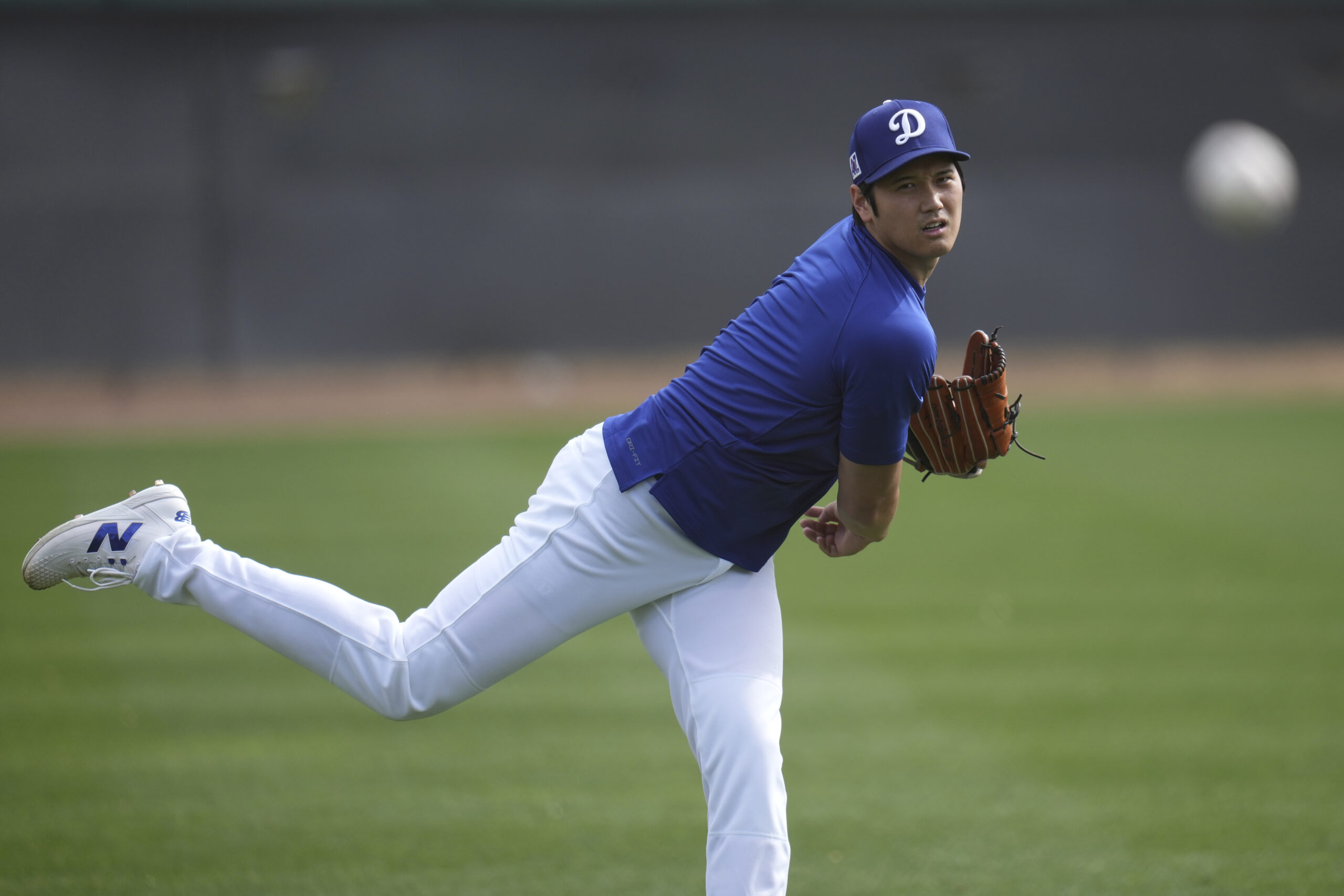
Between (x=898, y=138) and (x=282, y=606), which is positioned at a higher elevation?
(x=898, y=138)

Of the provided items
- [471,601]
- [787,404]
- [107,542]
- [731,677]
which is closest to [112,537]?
[107,542]

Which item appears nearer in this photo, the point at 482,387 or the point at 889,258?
the point at 889,258

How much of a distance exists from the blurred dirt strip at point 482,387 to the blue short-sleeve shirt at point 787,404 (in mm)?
12998

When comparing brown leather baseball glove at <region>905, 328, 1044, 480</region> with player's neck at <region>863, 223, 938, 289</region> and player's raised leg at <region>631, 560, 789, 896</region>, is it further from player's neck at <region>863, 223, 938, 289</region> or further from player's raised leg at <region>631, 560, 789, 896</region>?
player's raised leg at <region>631, 560, 789, 896</region>

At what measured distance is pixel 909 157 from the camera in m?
2.98

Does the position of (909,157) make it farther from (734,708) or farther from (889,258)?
(734,708)

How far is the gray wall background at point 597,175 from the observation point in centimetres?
2052

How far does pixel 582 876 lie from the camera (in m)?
4.19

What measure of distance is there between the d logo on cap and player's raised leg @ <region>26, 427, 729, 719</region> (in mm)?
1018

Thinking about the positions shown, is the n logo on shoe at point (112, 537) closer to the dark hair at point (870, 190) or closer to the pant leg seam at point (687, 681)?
the pant leg seam at point (687, 681)

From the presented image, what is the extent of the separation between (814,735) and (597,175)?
55.7 ft

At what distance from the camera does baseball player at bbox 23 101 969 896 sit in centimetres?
304

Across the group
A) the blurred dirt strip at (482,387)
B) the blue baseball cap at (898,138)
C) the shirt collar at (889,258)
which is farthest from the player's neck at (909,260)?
the blurred dirt strip at (482,387)

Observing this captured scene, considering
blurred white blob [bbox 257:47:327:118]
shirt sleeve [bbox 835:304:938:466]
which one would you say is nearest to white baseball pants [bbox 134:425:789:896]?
shirt sleeve [bbox 835:304:938:466]
